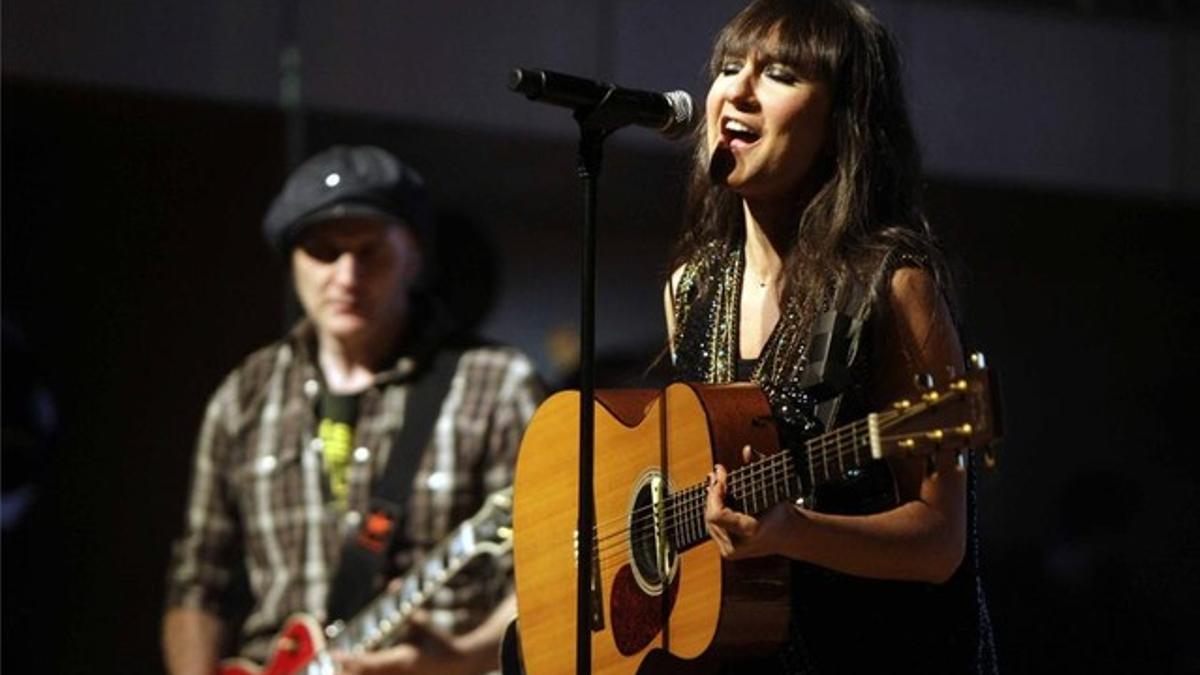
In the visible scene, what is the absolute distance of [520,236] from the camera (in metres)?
5.68

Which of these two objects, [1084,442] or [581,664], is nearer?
[581,664]

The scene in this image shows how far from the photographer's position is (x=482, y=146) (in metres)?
5.64

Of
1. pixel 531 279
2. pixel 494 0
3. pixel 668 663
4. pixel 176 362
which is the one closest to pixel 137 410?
pixel 176 362

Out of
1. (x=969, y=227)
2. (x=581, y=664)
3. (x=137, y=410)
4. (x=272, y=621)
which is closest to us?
(x=581, y=664)

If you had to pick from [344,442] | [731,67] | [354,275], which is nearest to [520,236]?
[354,275]

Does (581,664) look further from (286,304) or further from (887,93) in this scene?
(286,304)

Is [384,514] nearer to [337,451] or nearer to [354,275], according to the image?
[337,451]

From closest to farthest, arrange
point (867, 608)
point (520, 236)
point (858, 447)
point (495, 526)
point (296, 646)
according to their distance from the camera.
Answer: point (858, 447) < point (867, 608) < point (495, 526) < point (296, 646) < point (520, 236)

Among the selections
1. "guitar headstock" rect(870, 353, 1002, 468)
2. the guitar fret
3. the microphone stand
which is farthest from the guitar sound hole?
"guitar headstock" rect(870, 353, 1002, 468)

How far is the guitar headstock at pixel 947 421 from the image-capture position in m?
2.33

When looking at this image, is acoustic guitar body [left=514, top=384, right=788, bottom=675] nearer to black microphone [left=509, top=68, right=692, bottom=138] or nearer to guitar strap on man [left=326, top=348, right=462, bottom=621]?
black microphone [left=509, top=68, right=692, bottom=138]

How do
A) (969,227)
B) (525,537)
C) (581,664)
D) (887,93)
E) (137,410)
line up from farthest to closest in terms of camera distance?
(969,227), (137,410), (525,537), (887,93), (581,664)

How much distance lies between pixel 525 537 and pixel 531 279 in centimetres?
248

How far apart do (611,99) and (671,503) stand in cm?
56
